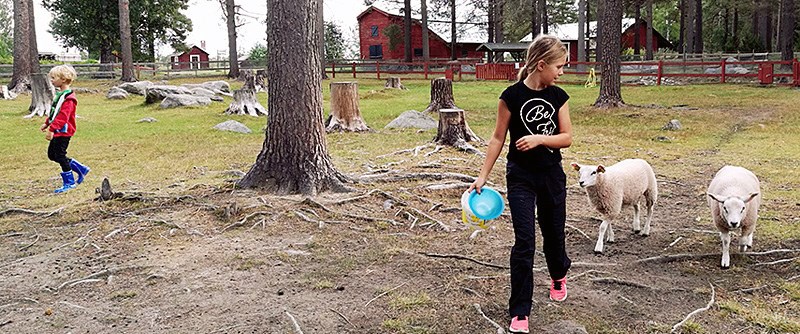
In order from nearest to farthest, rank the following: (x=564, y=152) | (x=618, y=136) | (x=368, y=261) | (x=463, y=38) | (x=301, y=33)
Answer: (x=368, y=261), (x=301, y=33), (x=564, y=152), (x=618, y=136), (x=463, y=38)

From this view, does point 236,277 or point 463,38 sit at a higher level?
point 463,38

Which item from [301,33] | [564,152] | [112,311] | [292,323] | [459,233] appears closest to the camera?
[292,323]

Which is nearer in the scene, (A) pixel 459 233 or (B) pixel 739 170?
(B) pixel 739 170

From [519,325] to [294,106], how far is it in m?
3.83

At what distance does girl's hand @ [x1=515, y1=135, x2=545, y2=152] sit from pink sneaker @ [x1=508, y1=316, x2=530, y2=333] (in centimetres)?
93

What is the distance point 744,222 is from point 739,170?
577 mm

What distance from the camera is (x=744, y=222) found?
4871 millimetres

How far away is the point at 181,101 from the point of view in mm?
19125

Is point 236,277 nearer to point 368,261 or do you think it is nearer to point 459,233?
point 368,261

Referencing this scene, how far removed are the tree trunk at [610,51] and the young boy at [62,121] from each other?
1305 cm

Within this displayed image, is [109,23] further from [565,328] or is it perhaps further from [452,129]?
[565,328]

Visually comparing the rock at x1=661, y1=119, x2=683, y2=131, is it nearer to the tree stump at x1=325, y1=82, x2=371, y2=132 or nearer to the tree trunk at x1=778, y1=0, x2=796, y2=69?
the tree stump at x1=325, y1=82, x2=371, y2=132

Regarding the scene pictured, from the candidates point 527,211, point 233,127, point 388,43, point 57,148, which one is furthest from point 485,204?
point 388,43

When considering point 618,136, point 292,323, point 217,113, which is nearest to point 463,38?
point 217,113
